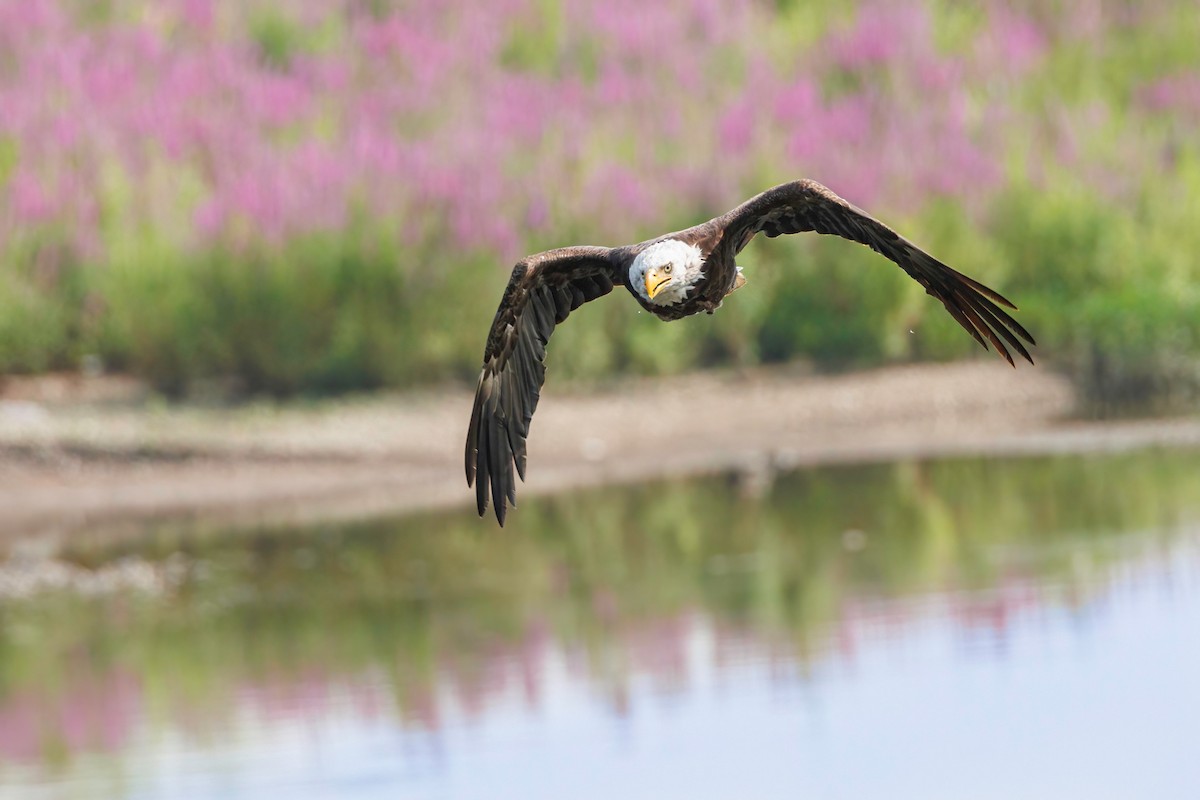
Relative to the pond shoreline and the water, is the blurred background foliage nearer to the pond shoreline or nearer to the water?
the pond shoreline

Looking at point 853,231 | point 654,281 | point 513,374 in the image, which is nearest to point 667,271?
point 654,281

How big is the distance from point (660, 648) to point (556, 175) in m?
9.76

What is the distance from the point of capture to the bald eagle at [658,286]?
8.00 meters

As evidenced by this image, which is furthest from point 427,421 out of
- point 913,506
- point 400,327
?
point 913,506

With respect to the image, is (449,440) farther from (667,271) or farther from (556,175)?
(667,271)

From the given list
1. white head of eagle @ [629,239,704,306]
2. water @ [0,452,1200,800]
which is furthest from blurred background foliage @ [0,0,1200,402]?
white head of eagle @ [629,239,704,306]

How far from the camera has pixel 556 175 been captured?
22047 mm

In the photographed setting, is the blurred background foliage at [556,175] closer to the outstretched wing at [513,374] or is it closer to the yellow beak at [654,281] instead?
the outstretched wing at [513,374]

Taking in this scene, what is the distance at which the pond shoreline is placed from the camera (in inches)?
699

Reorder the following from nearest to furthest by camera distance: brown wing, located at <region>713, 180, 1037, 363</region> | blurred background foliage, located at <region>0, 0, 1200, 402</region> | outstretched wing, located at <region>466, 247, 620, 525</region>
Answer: brown wing, located at <region>713, 180, 1037, 363</region> → outstretched wing, located at <region>466, 247, 620, 525</region> → blurred background foliage, located at <region>0, 0, 1200, 402</region>

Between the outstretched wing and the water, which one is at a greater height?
the outstretched wing

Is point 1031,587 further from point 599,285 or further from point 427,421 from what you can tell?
point 427,421

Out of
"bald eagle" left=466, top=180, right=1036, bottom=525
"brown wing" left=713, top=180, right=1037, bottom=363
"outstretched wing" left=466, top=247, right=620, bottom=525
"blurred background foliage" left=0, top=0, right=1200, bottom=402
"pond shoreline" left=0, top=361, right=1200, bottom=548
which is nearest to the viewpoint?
"bald eagle" left=466, top=180, right=1036, bottom=525

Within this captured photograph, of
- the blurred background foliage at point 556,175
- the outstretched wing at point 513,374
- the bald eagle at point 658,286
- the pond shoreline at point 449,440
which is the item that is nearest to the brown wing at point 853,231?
the bald eagle at point 658,286
